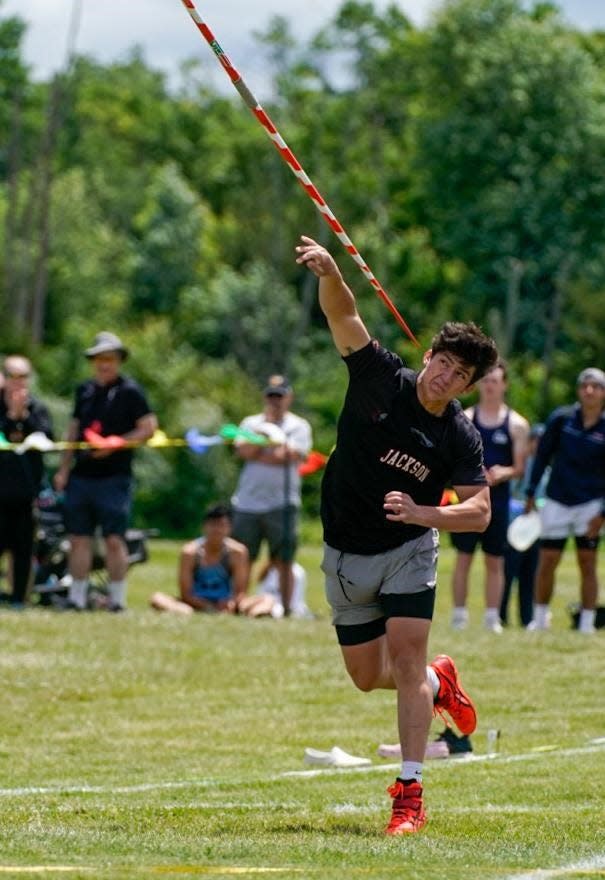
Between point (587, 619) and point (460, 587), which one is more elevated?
point (460, 587)

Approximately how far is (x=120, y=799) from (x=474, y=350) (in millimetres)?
2594

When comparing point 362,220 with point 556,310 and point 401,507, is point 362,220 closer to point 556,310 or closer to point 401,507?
point 556,310

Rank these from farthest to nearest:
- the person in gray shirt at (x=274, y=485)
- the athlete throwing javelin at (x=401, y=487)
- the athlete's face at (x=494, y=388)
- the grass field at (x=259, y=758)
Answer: the person in gray shirt at (x=274, y=485)
the athlete's face at (x=494, y=388)
the athlete throwing javelin at (x=401, y=487)
the grass field at (x=259, y=758)

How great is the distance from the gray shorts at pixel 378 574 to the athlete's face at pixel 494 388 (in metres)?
6.52

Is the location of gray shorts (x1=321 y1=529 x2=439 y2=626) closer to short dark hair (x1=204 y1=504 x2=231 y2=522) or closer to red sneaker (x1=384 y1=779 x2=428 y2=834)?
red sneaker (x1=384 y1=779 x2=428 y2=834)

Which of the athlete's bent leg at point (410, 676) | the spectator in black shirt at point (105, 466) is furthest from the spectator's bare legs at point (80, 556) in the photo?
the athlete's bent leg at point (410, 676)

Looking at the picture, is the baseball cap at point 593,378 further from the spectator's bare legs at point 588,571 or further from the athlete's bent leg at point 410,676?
the athlete's bent leg at point 410,676

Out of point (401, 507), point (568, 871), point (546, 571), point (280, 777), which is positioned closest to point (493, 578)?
point (546, 571)

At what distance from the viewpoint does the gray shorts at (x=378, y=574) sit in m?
7.76

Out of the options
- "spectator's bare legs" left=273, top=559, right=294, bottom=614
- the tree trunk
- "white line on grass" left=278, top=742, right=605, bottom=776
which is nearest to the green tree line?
the tree trunk

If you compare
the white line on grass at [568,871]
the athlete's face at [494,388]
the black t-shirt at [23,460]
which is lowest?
the white line on grass at [568,871]

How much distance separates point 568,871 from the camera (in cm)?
637

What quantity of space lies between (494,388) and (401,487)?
22.7 feet

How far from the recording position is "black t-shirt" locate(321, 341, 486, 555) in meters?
7.60
